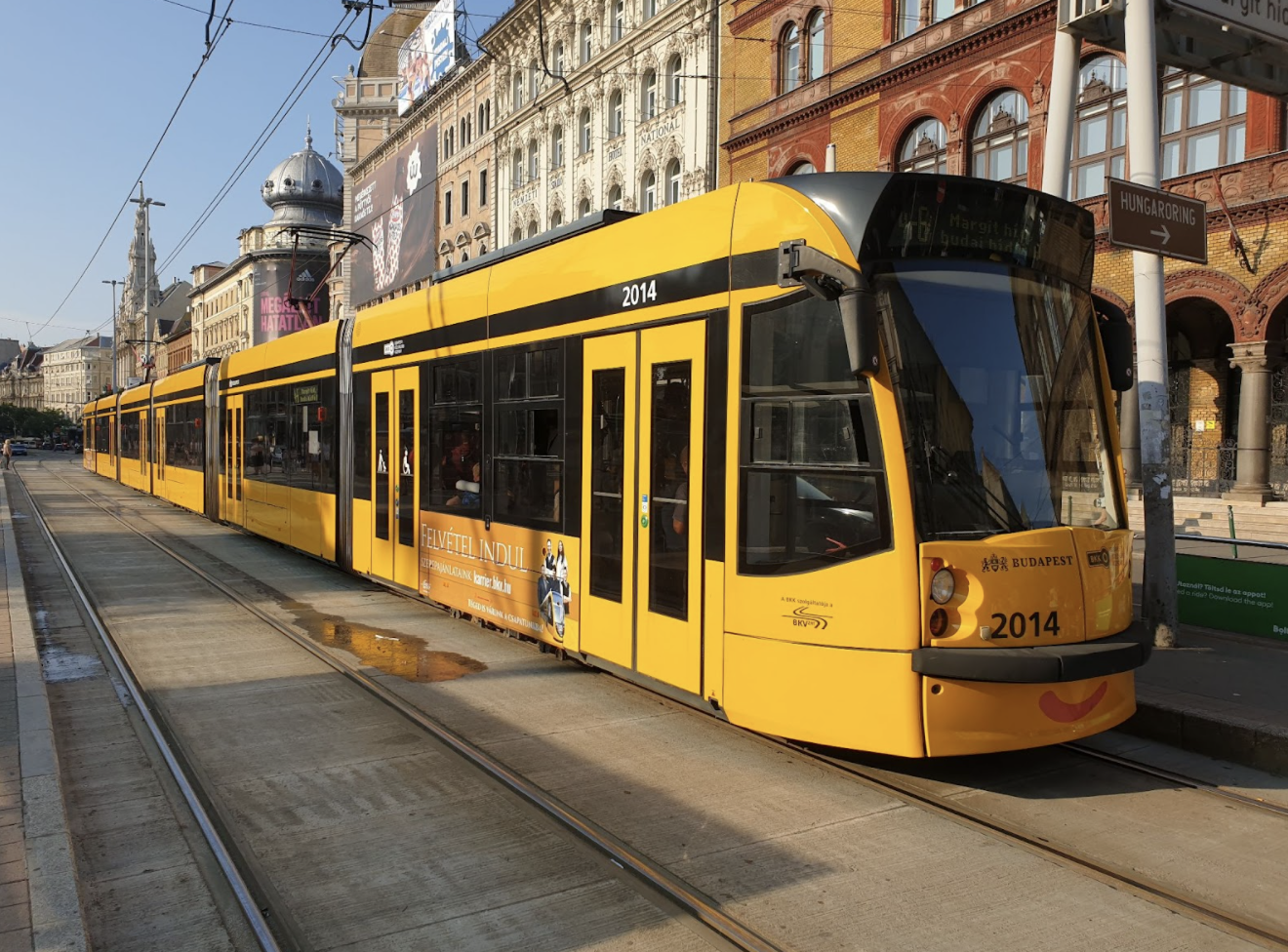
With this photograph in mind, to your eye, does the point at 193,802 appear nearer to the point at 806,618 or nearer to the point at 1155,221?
the point at 806,618

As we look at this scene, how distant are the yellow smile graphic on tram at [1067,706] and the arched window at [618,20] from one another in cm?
3236

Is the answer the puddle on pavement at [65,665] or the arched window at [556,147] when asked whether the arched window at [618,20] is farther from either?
the puddle on pavement at [65,665]

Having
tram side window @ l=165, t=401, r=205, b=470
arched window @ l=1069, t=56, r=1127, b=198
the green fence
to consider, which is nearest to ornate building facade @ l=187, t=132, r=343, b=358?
tram side window @ l=165, t=401, r=205, b=470

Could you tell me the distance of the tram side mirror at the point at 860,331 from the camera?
520 cm

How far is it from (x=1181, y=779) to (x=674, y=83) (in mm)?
29511

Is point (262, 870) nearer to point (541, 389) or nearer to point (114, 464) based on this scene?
point (541, 389)

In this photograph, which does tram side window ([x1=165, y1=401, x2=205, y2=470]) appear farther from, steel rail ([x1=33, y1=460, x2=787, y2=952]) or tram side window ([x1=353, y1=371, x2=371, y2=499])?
steel rail ([x1=33, y1=460, x2=787, y2=952])

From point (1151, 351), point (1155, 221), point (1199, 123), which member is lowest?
point (1151, 351)

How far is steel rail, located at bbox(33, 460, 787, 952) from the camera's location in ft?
13.2

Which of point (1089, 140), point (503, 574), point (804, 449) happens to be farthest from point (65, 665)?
point (1089, 140)

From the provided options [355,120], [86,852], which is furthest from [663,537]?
[355,120]

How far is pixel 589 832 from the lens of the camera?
499 cm

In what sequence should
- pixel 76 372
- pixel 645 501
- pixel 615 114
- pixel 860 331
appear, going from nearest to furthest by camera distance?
1. pixel 860 331
2. pixel 645 501
3. pixel 615 114
4. pixel 76 372

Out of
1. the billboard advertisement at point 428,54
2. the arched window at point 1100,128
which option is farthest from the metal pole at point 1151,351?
the billboard advertisement at point 428,54
